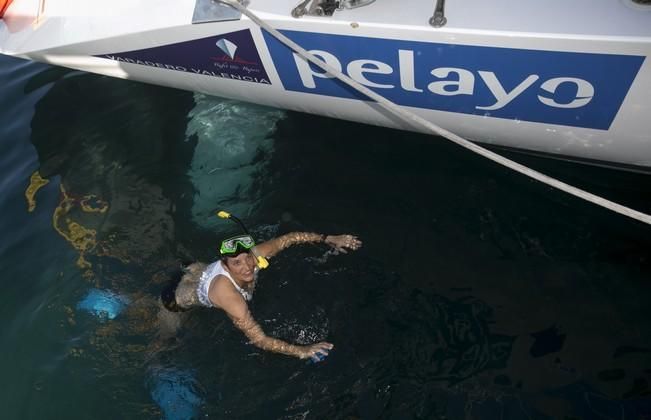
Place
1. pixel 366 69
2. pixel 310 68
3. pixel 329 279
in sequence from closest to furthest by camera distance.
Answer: pixel 366 69 < pixel 310 68 < pixel 329 279

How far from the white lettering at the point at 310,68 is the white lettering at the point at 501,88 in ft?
3.52

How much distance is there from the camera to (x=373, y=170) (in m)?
5.02

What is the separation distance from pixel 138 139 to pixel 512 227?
411 cm

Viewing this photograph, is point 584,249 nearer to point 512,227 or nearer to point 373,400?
point 512,227

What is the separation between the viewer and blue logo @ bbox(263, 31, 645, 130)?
3.31 meters

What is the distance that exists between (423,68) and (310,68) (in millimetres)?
913

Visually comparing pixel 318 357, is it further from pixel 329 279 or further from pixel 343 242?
pixel 343 242

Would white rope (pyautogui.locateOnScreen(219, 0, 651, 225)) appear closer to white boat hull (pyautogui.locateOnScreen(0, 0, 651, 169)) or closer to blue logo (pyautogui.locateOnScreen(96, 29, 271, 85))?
white boat hull (pyautogui.locateOnScreen(0, 0, 651, 169))

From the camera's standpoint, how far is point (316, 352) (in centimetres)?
367

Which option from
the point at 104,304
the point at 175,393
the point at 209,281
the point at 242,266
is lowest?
the point at 175,393

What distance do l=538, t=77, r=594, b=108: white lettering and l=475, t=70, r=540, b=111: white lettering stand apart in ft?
0.32

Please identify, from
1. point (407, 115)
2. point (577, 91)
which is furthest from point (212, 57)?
point (577, 91)

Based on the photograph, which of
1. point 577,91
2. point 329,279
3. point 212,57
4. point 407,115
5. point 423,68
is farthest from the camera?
point 212,57

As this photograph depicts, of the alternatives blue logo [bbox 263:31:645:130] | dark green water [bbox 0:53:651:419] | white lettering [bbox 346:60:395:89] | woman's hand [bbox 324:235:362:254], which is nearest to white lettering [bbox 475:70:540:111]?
blue logo [bbox 263:31:645:130]
